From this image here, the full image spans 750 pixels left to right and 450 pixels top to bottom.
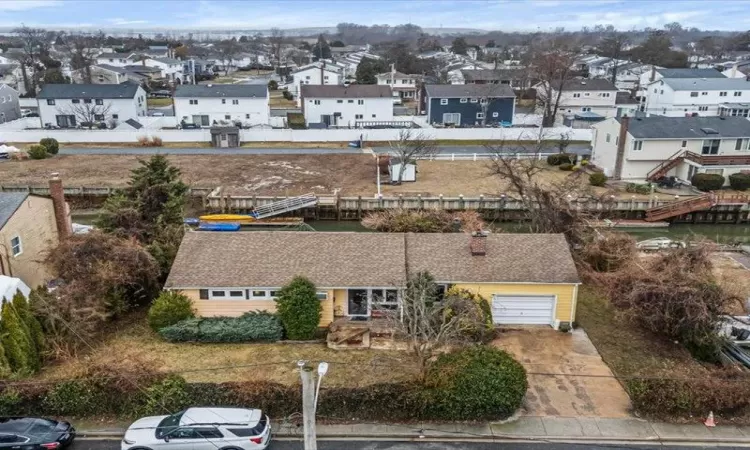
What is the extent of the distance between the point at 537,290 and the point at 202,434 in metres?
14.1

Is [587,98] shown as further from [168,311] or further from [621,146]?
[168,311]

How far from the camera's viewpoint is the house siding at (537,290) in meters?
23.7

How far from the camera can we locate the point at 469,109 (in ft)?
239

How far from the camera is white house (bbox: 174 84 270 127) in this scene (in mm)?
A: 70438

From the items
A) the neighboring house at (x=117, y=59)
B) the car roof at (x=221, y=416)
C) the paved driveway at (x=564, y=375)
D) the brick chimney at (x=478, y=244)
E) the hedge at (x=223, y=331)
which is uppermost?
the neighboring house at (x=117, y=59)

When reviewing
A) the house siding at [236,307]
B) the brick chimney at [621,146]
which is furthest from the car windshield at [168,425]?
the brick chimney at [621,146]

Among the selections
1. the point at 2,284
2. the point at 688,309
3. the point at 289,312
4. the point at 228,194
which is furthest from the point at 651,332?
the point at 228,194

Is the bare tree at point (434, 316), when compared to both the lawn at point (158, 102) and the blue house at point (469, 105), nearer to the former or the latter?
the blue house at point (469, 105)

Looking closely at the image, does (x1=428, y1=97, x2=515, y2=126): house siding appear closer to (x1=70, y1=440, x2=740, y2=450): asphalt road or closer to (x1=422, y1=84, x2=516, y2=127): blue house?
(x1=422, y1=84, x2=516, y2=127): blue house

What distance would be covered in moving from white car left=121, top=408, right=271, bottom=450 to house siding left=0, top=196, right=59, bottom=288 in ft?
41.5

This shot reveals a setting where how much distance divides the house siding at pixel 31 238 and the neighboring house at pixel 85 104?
4724cm

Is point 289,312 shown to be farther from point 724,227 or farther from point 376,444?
point 724,227

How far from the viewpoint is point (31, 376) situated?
19406 millimetres

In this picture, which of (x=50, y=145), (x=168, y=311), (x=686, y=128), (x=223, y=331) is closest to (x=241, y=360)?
(x=223, y=331)
